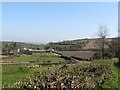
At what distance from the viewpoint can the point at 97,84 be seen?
1858 centimetres

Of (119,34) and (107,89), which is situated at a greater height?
(119,34)

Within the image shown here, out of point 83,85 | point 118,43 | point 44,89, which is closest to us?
point 44,89

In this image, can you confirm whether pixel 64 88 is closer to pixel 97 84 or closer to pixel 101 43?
pixel 97 84

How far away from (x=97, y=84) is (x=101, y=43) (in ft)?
167

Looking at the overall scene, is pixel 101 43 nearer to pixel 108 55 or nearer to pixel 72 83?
pixel 108 55

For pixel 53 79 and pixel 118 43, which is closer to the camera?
pixel 53 79

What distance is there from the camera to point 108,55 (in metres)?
54.0

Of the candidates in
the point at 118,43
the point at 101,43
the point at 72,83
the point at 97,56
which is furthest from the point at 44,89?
the point at 101,43

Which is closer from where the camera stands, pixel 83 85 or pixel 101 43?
pixel 83 85

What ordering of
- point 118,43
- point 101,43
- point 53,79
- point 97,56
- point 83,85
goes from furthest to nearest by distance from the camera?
point 101,43, point 97,56, point 118,43, point 53,79, point 83,85

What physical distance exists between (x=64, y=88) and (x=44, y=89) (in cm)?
105

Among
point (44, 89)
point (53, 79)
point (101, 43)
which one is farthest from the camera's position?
point (101, 43)

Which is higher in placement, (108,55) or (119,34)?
(119,34)

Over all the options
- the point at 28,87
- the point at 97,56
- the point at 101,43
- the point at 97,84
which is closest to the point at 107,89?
the point at 97,84
